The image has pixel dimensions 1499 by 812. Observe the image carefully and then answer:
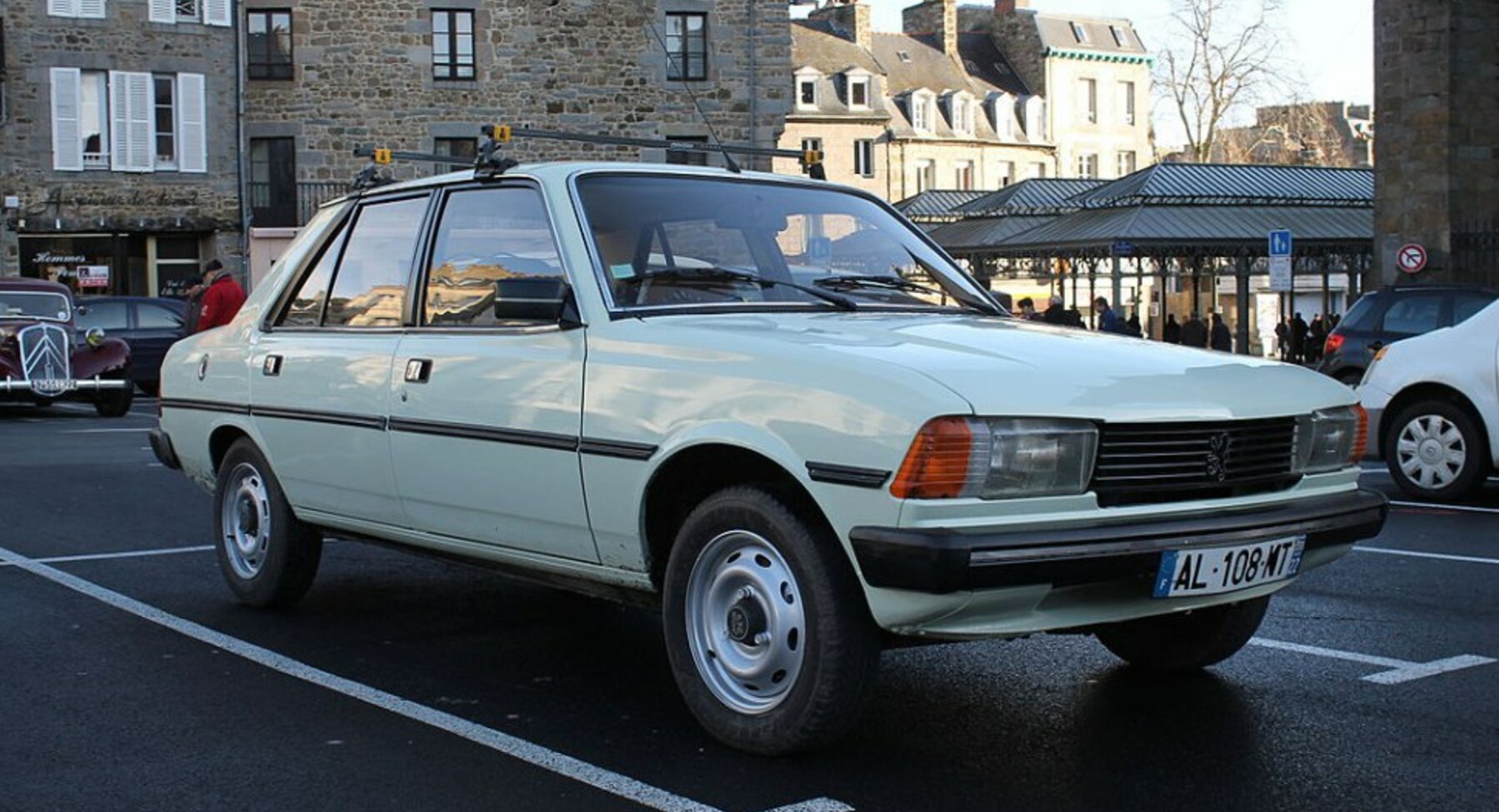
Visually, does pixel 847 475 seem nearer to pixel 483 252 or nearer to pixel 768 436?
pixel 768 436

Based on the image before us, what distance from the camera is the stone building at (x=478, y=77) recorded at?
38469 mm

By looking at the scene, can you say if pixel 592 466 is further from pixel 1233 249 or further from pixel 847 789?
pixel 1233 249

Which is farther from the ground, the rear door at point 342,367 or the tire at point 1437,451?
the rear door at point 342,367

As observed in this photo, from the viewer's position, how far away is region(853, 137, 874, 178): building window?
70.7 m

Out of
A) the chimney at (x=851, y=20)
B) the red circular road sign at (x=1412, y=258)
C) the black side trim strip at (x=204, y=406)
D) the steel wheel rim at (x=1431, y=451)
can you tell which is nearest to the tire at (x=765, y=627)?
the black side trim strip at (x=204, y=406)

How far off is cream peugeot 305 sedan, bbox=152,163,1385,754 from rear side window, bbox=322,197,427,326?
2cm

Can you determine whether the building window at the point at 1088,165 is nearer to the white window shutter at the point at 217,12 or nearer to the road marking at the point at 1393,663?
the white window shutter at the point at 217,12

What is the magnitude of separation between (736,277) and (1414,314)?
13441mm

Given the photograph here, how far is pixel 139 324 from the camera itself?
27906mm

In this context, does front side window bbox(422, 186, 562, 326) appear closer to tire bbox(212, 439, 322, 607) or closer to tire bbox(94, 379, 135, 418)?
tire bbox(212, 439, 322, 607)

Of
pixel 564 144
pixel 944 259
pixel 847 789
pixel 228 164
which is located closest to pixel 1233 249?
pixel 564 144

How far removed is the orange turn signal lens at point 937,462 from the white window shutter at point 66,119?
35264 millimetres

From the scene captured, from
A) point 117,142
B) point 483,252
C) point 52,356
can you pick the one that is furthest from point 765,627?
point 117,142

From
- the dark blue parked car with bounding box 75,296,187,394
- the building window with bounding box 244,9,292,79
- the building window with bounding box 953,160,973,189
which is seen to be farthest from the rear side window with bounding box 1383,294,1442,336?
the building window with bounding box 953,160,973,189
